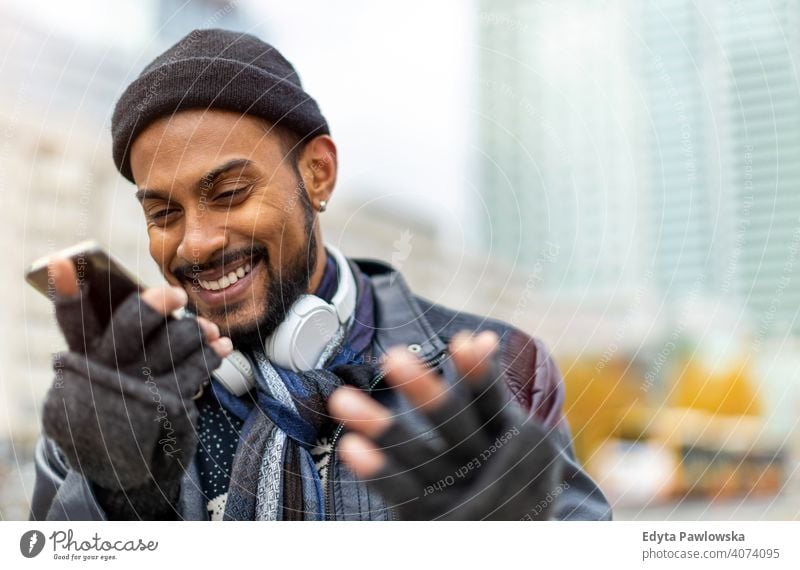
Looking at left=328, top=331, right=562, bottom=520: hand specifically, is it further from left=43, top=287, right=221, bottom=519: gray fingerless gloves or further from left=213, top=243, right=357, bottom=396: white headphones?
left=43, top=287, right=221, bottom=519: gray fingerless gloves

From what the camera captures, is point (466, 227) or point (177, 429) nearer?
point (177, 429)

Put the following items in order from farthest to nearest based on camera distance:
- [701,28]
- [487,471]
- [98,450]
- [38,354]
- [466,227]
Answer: [701,28]
[466,227]
[38,354]
[98,450]
[487,471]

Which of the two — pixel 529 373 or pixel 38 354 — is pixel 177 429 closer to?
pixel 38 354

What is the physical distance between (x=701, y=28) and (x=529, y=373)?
909 millimetres

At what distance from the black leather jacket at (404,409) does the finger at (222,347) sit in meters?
0.21

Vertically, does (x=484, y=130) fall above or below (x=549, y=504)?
above

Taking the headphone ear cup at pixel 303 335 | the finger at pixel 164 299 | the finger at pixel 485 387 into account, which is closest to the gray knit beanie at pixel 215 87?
the finger at pixel 164 299

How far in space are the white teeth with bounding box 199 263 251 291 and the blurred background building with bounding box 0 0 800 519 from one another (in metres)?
0.18

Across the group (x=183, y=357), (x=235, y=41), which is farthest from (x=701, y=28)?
(x=183, y=357)

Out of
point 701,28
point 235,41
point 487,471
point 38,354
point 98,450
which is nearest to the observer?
point 487,471

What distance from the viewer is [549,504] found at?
1602mm

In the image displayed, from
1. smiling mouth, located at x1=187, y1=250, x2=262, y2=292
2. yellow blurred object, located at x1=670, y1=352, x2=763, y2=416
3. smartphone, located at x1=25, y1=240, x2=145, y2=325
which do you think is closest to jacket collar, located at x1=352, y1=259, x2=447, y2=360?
smiling mouth, located at x1=187, y1=250, x2=262, y2=292

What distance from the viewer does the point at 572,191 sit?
6.16 ft

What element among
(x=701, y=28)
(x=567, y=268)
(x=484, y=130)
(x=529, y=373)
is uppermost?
(x=701, y=28)
